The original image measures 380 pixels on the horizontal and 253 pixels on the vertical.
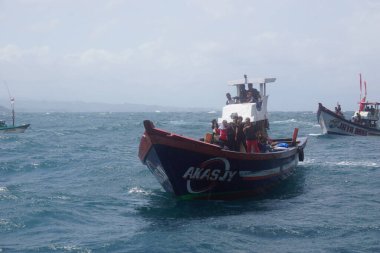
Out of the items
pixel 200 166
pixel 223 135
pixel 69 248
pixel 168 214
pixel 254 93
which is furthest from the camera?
pixel 254 93

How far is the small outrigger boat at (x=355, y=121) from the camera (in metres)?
38.9

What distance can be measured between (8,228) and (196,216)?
449 centimetres

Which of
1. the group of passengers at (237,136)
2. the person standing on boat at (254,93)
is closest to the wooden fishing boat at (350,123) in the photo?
the person standing on boat at (254,93)

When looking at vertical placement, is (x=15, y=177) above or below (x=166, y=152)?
below

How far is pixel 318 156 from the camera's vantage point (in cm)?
2652

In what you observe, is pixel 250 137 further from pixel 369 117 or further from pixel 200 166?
pixel 369 117

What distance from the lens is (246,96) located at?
743 inches

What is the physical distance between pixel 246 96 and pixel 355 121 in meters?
24.6

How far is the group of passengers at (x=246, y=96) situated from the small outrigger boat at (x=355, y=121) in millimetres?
21779

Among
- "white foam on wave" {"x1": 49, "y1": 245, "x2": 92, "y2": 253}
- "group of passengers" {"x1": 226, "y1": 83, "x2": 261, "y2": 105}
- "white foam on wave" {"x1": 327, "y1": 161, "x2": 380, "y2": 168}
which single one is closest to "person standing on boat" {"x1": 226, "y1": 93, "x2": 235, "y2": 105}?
"group of passengers" {"x1": 226, "y1": 83, "x2": 261, "y2": 105}

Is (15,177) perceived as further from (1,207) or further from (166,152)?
(166,152)

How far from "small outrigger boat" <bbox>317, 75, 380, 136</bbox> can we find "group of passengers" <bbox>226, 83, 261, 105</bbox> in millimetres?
21779

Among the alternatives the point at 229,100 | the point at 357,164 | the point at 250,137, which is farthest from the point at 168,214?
the point at 357,164

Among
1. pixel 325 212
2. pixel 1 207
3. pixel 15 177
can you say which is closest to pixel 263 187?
pixel 325 212
